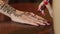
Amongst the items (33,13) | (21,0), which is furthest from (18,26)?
(21,0)

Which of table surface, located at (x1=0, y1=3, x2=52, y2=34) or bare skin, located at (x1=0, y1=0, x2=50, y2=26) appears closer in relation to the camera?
table surface, located at (x1=0, y1=3, x2=52, y2=34)

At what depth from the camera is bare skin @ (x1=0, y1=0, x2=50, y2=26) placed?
92 cm

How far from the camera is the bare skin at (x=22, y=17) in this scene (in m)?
0.92

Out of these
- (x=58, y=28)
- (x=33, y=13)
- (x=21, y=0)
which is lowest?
(x=58, y=28)

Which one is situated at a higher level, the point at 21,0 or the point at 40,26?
the point at 21,0

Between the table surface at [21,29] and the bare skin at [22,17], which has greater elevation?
the bare skin at [22,17]

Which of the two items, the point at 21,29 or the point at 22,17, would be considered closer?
the point at 21,29

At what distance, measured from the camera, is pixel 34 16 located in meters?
0.99

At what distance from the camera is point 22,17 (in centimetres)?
99

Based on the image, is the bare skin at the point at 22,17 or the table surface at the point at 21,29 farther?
the bare skin at the point at 22,17

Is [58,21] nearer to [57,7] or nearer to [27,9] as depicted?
[57,7]

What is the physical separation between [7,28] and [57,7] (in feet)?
1.07

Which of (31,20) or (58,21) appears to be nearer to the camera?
(58,21)

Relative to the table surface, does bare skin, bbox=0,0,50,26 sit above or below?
above
